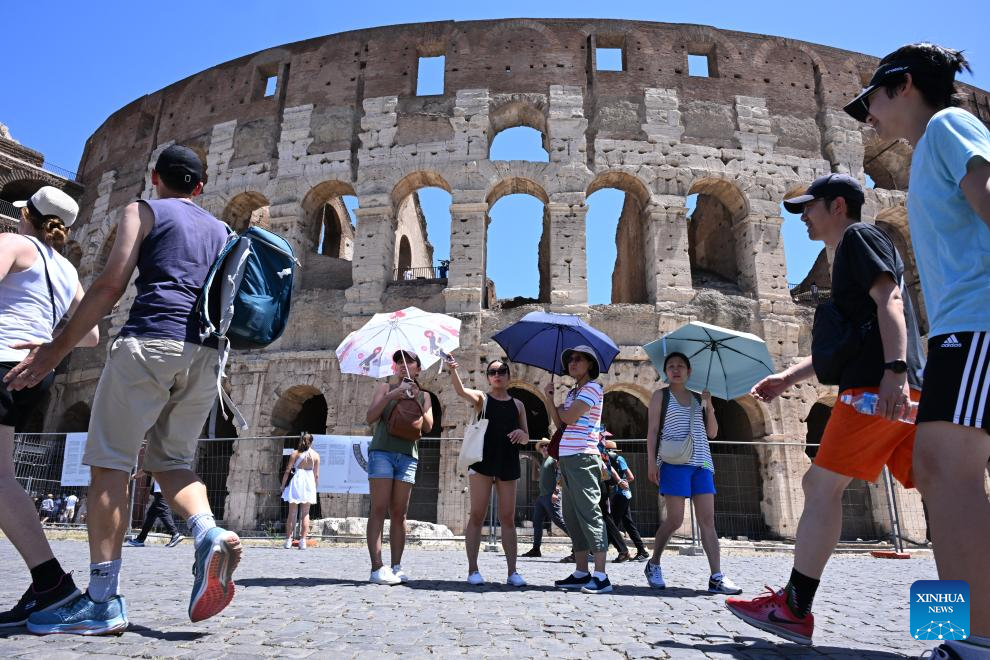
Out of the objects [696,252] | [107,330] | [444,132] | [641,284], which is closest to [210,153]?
[107,330]

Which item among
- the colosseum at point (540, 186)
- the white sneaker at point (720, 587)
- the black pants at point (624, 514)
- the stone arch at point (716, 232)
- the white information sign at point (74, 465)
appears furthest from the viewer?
the stone arch at point (716, 232)

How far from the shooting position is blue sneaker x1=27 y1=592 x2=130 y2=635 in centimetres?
246

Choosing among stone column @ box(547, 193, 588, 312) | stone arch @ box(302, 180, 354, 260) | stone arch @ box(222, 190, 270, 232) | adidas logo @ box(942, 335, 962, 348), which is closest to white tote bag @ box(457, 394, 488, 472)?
adidas logo @ box(942, 335, 962, 348)

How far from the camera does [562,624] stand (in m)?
3.02

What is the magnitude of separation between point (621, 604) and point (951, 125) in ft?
9.72

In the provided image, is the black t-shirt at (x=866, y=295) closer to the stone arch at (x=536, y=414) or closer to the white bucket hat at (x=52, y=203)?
the white bucket hat at (x=52, y=203)

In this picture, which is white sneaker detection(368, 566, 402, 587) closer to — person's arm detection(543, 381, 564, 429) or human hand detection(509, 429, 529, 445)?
human hand detection(509, 429, 529, 445)

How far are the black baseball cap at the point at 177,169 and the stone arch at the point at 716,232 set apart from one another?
1329 centimetres

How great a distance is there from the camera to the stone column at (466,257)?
46.6 feet

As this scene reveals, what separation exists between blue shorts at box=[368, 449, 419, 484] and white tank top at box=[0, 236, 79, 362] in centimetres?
230

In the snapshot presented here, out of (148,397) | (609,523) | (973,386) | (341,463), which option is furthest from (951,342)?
(341,463)

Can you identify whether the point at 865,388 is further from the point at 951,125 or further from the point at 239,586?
the point at 239,586

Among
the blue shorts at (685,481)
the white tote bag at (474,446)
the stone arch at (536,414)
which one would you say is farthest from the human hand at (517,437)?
the stone arch at (536,414)

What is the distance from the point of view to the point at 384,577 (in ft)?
15.1
